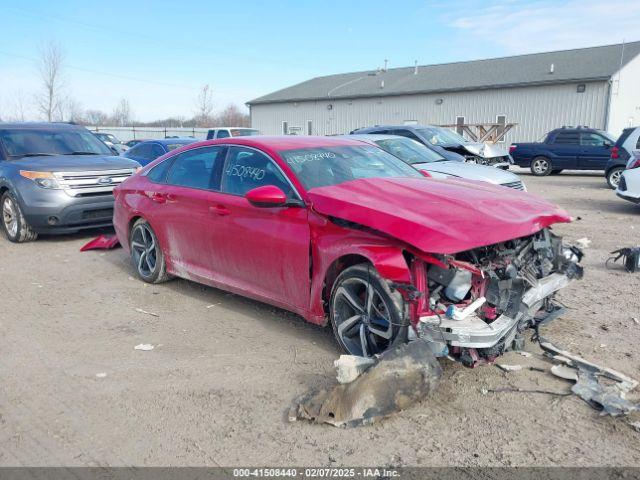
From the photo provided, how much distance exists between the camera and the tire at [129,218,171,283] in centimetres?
625

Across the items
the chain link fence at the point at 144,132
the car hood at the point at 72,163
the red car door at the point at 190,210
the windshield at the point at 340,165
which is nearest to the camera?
the windshield at the point at 340,165

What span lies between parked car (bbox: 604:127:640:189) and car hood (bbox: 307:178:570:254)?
11499mm

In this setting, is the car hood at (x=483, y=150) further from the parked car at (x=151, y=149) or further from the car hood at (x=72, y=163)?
the car hood at (x=72, y=163)

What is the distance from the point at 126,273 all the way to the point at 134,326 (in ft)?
6.70

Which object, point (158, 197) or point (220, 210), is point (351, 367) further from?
point (158, 197)

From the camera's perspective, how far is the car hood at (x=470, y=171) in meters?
8.90

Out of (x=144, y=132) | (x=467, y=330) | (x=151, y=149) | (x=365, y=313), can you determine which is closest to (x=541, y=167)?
(x=151, y=149)

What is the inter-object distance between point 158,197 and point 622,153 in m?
13.1

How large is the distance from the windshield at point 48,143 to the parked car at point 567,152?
15301 mm

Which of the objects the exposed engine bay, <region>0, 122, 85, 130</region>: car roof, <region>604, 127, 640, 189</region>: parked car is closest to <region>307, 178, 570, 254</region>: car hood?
the exposed engine bay

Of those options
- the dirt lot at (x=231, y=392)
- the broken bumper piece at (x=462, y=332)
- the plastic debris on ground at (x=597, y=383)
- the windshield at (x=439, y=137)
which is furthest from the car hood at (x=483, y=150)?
the broken bumper piece at (x=462, y=332)

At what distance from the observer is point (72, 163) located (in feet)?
28.8

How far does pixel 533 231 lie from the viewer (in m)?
3.94

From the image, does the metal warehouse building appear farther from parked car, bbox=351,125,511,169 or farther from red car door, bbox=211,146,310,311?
red car door, bbox=211,146,310,311
